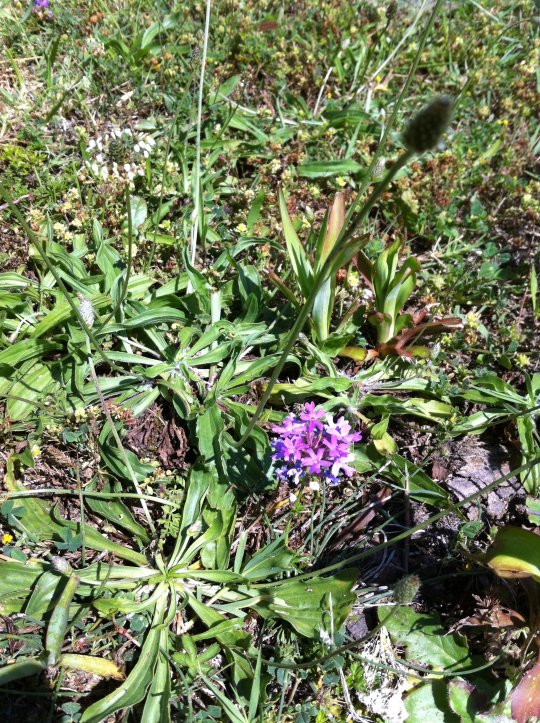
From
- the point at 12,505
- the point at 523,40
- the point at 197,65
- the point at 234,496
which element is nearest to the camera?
the point at 12,505

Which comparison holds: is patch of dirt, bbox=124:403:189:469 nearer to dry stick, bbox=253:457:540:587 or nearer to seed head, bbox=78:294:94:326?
seed head, bbox=78:294:94:326

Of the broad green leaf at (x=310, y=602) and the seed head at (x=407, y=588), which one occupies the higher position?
the seed head at (x=407, y=588)

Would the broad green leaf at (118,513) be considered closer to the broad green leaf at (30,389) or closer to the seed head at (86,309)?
the broad green leaf at (30,389)

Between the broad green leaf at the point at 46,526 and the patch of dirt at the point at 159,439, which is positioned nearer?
the broad green leaf at the point at 46,526

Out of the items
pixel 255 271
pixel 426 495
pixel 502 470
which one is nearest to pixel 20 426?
pixel 255 271

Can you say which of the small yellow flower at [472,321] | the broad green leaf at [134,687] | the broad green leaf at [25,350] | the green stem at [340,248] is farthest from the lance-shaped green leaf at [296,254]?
the broad green leaf at [134,687]

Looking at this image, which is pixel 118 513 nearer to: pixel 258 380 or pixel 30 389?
A: pixel 30 389

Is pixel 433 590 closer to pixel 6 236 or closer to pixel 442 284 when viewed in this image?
pixel 442 284

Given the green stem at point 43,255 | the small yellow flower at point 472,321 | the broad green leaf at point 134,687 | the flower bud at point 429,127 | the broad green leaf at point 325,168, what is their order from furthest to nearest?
the broad green leaf at point 325,168 < the small yellow flower at point 472,321 < the broad green leaf at point 134,687 < the green stem at point 43,255 < the flower bud at point 429,127
